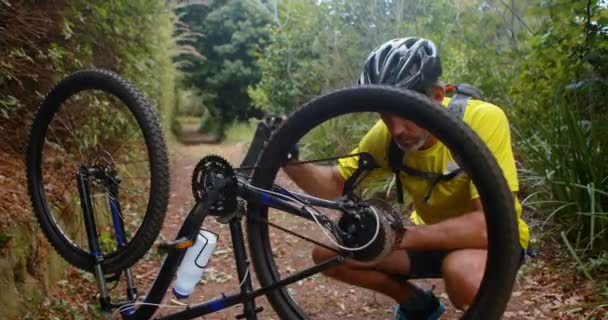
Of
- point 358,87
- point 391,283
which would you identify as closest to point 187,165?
point 391,283

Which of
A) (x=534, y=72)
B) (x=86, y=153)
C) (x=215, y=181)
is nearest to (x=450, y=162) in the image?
(x=215, y=181)

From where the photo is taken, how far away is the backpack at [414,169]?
1970 millimetres

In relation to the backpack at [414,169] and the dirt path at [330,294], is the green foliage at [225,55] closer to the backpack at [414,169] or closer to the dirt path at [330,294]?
the dirt path at [330,294]

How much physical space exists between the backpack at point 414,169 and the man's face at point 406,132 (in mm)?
164

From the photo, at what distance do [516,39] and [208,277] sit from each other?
12.5 feet

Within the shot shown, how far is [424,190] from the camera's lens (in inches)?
84.1

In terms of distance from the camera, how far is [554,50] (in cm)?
376

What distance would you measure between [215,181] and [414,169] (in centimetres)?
74

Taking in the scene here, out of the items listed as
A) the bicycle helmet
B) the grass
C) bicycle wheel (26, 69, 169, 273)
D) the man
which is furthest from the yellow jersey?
the grass

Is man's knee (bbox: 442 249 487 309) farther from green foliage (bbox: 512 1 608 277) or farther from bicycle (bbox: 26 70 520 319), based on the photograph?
green foliage (bbox: 512 1 608 277)

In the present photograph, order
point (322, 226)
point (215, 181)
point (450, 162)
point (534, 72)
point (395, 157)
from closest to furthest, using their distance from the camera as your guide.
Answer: point (322, 226) < point (215, 181) < point (450, 162) < point (395, 157) < point (534, 72)

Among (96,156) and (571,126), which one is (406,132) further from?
(571,126)

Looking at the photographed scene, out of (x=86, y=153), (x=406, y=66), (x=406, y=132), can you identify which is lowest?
(x=406, y=132)

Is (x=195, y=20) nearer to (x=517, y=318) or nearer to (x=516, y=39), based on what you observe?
(x=516, y=39)
